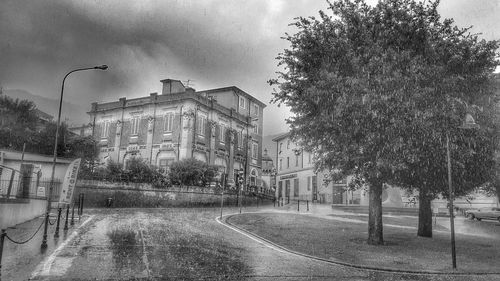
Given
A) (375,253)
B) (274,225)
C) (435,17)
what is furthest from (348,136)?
(274,225)

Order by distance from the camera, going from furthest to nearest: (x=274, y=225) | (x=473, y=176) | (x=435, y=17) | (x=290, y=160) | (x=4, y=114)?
(x=290, y=160) < (x=4, y=114) < (x=274, y=225) < (x=473, y=176) < (x=435, y=17)

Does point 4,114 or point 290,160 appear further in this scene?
point 290,160

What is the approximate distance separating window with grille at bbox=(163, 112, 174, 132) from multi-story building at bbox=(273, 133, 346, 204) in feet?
54.7

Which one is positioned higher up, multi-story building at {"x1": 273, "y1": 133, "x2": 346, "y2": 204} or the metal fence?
multi-story building at {"x1": 273, "y1": 133, "x2": 346, "y2": 204}

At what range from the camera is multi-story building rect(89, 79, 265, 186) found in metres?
43.5

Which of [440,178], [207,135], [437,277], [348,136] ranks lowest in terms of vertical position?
[437,277]

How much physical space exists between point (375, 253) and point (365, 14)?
973 cm

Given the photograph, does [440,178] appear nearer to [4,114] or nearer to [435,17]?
[435,17]

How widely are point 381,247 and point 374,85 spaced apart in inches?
267

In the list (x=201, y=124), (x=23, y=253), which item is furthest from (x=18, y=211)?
(x=201, y=124)

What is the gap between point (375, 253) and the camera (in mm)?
15391

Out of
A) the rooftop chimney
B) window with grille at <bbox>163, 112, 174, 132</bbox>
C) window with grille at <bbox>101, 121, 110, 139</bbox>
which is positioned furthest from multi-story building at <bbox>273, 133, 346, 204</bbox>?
window with grille at <bbox>101, 121, 110, 139</bbox>

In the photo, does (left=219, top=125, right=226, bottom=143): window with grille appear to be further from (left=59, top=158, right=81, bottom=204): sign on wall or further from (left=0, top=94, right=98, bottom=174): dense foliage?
(left=59, top=158, right=81, bottom=204): sign on wall

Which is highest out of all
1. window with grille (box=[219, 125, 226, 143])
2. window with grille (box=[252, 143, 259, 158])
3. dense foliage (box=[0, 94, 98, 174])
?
window with grille (box=[219, 125, 226, 143])
